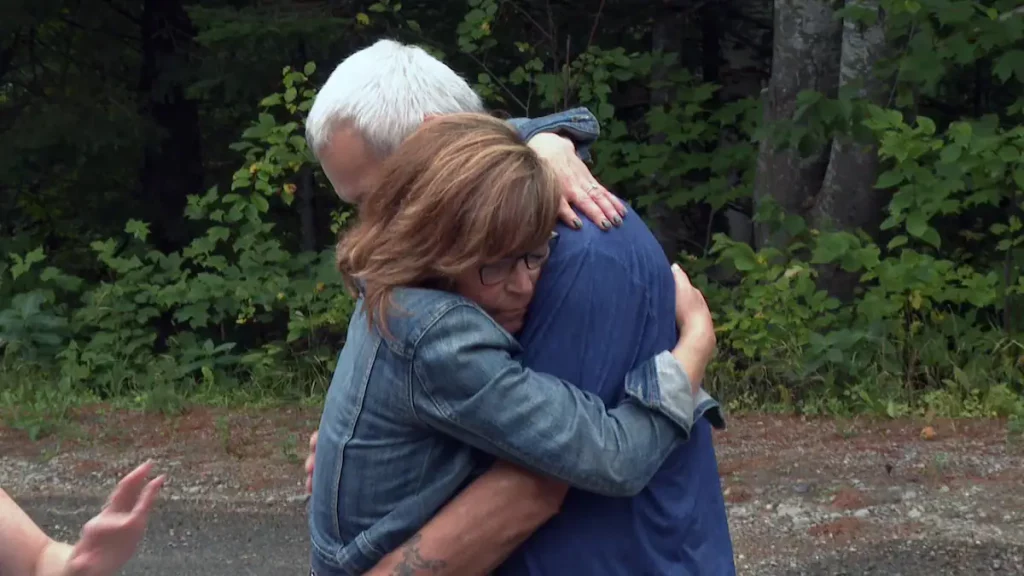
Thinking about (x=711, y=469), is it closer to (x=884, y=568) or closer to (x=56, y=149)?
(x=884, y=568)

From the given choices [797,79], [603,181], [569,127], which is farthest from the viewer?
[603,181]

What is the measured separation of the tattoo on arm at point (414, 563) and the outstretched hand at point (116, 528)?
509mm

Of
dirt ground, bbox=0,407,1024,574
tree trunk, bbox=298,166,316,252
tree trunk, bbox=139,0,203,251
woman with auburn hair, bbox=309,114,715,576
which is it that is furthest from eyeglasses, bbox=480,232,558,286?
tree trunk, bbox=139,0,203,251

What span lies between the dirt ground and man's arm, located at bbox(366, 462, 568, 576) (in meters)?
2.72

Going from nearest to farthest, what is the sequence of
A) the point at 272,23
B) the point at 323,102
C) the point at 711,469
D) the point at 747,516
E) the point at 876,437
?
the point at 711,469 < the point at 323,102 < the point at 747,516 < the point at 876,437 < the point at 272,23

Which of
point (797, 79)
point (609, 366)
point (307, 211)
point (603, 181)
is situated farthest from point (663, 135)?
point (609, 366)

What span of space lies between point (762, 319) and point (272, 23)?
3.90 meters

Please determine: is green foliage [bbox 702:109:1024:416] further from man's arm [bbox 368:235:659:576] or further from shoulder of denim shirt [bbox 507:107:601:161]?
man's arm [bbox 368:235:659:576]

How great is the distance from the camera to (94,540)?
7.25 feet

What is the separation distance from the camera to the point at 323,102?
6.93ft

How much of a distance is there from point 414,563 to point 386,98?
729 millimetres

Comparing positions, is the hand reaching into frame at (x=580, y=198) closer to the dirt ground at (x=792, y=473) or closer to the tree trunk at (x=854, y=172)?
the dirt ground at (x=792, y=473)

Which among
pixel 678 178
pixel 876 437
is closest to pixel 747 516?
pixel 876 437

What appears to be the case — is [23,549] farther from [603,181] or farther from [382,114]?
[603,181]
